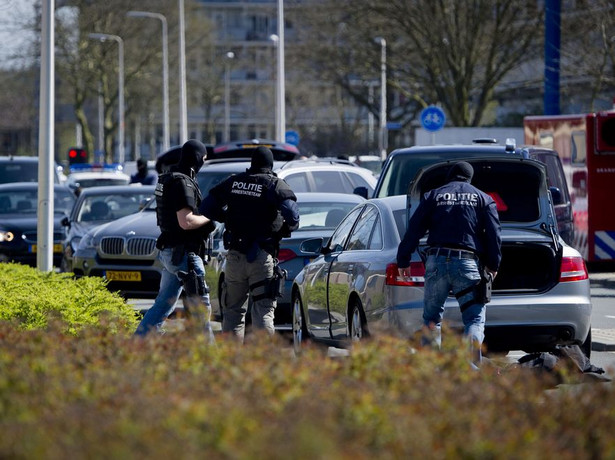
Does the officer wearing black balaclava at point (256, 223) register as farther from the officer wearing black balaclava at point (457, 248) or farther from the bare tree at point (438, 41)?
the bare tree at point (438, 41)

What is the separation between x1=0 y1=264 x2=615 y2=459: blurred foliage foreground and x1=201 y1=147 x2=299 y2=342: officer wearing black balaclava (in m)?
4.18

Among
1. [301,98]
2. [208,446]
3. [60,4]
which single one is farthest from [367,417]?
[301,98]

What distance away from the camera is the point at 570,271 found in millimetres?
10391

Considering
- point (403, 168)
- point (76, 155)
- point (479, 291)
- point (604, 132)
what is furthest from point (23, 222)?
point (76, 155)

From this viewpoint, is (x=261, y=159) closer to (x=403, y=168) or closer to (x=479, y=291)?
(x=479, y=291)

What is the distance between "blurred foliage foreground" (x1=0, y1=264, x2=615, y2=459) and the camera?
4207 mm

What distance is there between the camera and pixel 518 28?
4412 centimetres

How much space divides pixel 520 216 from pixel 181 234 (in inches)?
102

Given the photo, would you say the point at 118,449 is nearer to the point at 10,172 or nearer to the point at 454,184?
the point at 454,184

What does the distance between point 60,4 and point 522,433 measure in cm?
6091

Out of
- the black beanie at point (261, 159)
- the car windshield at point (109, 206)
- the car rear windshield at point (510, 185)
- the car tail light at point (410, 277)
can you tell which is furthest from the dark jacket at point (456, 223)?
the car windshield at point (109, 206)

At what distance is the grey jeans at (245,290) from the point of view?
35.6ft

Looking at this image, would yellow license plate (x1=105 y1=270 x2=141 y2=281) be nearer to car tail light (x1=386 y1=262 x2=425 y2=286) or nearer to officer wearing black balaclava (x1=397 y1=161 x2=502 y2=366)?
car tail light (x1=386 y1=262 x2=425 y2=286)

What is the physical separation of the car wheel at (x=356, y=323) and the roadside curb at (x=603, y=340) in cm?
256
